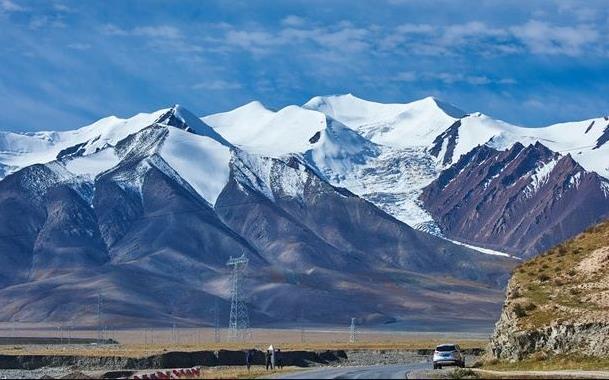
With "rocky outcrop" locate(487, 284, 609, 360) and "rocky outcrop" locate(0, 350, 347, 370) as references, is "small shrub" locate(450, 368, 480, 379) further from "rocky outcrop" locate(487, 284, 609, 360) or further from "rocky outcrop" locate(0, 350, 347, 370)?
"rocky outcrop" locate(0, 350, 347, 370)

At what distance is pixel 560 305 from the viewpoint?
267ft

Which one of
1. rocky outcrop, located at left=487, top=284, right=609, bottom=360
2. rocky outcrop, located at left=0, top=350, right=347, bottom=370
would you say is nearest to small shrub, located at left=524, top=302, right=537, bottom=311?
rocky outcrop, located at left=487, top=284, right=609, bottom=360

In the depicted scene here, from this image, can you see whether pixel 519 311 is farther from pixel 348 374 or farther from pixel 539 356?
pixel 348 374

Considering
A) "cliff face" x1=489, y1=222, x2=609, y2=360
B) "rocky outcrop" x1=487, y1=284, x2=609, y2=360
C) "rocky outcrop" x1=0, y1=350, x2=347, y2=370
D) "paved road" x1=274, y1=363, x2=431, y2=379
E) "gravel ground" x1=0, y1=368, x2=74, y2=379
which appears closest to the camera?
"paved road" x1=274, y1=363, x2=431, y2=379

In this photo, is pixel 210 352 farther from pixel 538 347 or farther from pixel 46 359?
pixel 538 347

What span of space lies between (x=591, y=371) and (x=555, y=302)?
41.0ft

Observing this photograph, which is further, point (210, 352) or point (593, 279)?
point (210, 352)

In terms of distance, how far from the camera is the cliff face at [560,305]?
253 feet

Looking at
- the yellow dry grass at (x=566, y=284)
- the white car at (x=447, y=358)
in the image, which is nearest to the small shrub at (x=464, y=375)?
the yellow dry grass at (x=566, y=284)

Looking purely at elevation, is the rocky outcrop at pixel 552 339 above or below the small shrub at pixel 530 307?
below

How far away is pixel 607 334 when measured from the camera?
75.9m

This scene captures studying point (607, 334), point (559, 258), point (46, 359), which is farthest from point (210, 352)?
point (607, 334)

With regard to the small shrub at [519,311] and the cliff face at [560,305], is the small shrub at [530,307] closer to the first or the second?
the cliff face at [560,305]

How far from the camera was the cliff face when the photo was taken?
77250 mm
